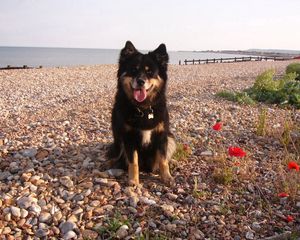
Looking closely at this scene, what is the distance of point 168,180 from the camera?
4.48 metres

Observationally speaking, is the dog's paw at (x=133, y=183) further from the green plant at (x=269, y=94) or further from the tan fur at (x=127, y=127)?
the green plant at (x=269, y=94)

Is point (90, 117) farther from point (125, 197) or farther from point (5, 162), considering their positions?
point (125, 197)

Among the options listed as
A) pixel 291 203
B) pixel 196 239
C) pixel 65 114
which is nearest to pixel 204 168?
pixel 291 203

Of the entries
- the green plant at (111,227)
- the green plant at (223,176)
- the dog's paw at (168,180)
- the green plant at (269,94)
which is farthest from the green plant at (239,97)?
the green plant at (111,227)

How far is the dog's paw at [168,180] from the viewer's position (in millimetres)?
4441

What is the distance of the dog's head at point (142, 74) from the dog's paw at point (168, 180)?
3.27ft

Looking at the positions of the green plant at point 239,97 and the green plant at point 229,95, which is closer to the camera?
the green plant at point 239,97

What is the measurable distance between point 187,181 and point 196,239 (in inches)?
48.1

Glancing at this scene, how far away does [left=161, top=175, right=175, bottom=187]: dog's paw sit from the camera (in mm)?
4441

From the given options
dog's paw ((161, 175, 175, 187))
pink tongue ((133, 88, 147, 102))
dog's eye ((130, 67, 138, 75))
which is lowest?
dog's paw ((161, 175, 175, 187))

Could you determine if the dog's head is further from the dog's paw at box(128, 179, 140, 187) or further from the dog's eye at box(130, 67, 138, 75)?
the dog's paw at box(128, 179, 140, 187)

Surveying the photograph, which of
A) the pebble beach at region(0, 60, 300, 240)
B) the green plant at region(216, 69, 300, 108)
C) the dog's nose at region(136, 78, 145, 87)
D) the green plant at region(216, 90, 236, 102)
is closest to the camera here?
the pebble beach at region(0, 60, 300, 240)

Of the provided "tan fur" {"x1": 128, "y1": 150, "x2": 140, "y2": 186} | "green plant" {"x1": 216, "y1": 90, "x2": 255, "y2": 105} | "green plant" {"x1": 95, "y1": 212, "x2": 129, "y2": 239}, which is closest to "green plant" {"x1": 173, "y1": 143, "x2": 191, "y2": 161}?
"tan fur" {"x1": 128, "y1": 150, "x2": 140, "y2": 186}

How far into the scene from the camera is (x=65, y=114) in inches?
328
